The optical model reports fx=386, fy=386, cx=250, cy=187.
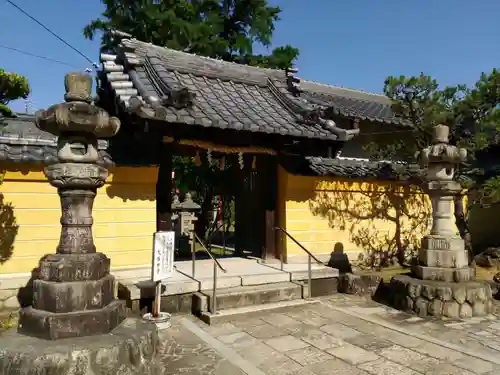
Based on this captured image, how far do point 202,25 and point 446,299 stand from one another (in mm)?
18167

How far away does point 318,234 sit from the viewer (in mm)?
11336

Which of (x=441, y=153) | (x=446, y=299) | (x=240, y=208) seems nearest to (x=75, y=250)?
(x=446, y=299)

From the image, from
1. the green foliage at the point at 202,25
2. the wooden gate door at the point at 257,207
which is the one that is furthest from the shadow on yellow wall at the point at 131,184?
the green foliage at the point at 202,25

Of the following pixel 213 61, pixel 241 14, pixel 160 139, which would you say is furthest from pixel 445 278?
pixel 241 14

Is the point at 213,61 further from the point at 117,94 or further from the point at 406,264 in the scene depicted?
the point at 406,264

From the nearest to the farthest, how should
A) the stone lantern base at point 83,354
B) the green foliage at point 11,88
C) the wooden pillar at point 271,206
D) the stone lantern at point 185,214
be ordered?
the stone lantern base at point 83,354, the green foliage at point 11,88, the wooden pillar at point 271,206, the stone lantern at point 185,214

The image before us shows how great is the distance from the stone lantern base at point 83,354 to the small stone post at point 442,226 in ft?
21.3

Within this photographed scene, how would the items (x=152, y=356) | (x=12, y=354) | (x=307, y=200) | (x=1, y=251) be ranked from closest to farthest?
(x=12, y=354) < (x=152, y=356) < (x=1, y=251) < (x=307, y=200)

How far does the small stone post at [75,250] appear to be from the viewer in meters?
4.72

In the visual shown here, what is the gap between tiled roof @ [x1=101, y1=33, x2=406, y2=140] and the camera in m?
8.59

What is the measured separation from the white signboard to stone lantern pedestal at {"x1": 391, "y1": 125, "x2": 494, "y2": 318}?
523 centimetres

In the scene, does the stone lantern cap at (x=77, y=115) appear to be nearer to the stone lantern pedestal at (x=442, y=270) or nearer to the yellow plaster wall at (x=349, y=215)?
the yellow plaster wall at (x=349, y=215)

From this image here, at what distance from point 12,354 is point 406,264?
38.6 ft

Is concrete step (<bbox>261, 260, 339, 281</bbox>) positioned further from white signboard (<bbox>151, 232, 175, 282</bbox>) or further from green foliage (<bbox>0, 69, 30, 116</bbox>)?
green foliage (<bbox>0, 69, 30, 116</bbox>)
